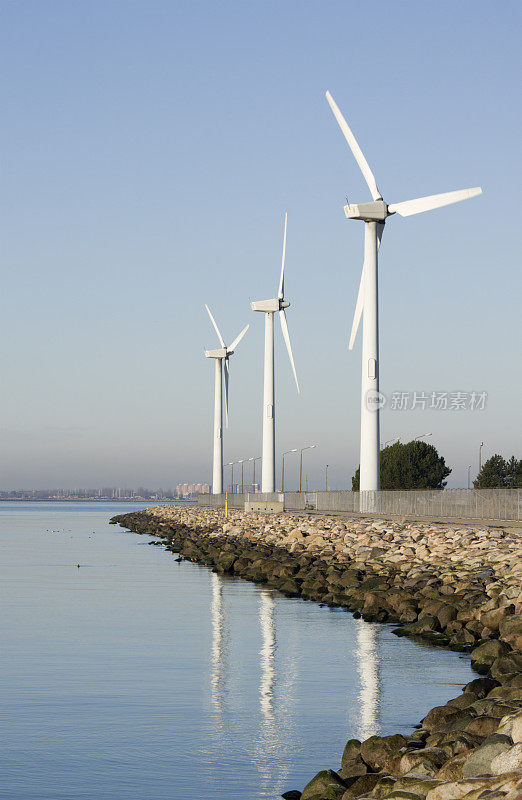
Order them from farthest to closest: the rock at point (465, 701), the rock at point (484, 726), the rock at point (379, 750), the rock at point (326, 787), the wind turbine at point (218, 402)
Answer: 1. the wind turbine at point (218, 402)
2. the rock at point (465, 701)
3. the rock at point (379, 750)
4. the rock at point (484, 726)
5. the rock at point (326, 787)

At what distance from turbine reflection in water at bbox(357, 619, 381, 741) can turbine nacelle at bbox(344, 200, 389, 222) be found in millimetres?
31908

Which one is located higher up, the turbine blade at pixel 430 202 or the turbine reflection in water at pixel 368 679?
the turbine blade at pixel 430 202

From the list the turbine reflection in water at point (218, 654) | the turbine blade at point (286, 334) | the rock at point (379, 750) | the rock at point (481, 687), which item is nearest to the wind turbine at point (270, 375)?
the turbine blade at point (286, 334)

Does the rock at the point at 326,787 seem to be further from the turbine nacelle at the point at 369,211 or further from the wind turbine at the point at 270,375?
the wind turbine at the point at 270,375

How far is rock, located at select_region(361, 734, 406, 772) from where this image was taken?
11.4m

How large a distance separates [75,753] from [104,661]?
7183 millimetres

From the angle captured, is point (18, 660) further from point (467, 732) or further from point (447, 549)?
point (447, 549)

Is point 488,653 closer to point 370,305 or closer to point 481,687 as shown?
point 481,687

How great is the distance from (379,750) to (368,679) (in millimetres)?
7015

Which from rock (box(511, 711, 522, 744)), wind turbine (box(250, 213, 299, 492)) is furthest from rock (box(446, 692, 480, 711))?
wind turbine (box(250, 213, 299, 492))

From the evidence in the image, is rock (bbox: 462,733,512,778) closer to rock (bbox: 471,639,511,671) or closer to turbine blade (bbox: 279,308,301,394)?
rock (bbox: 471,639,511,671)

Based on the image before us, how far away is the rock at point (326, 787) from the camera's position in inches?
414

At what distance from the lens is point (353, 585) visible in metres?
30.0

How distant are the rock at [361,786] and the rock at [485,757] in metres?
1.09
